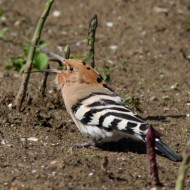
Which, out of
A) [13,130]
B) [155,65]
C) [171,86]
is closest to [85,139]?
[13,130]

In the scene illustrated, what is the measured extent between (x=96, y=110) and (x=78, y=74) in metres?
0.77

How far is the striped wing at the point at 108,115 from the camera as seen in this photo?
6.33 m

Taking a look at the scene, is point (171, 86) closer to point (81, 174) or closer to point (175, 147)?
point (175, 147)

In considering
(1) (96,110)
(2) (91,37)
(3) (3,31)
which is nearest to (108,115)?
(1) (96,110)

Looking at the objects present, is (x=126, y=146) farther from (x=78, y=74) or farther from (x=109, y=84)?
(x=109, y=84)

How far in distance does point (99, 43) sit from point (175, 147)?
396 cm

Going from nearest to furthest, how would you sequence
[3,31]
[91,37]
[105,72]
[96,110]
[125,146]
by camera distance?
[96,110], [125,146], [91,37], [105,72], [3,31]

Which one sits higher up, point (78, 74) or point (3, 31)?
point (78, 74)

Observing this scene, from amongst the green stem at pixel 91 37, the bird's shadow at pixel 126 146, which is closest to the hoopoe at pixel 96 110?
the bird's shadow at pixel 126 146

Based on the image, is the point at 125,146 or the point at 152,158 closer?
the point at 152,158

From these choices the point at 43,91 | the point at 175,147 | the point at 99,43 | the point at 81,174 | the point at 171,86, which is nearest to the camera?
the point at 81,174

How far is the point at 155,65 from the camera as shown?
31.6ft

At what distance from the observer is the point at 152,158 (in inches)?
212

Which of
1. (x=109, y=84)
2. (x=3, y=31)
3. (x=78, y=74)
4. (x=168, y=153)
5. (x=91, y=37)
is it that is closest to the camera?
(x=168, y=153)
